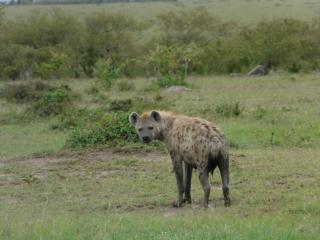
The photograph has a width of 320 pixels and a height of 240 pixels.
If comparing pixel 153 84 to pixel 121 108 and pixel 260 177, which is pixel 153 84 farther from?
pixel 260 177

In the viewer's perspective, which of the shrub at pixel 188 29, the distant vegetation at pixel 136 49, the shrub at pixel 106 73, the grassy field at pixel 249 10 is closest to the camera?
the shrub at pixel 106 73

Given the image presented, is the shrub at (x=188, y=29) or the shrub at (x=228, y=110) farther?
the shrub at (x=188, y=29)

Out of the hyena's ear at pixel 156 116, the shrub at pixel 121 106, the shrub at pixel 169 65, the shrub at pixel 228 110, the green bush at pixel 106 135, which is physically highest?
the hyena's ear at pixel 156 116

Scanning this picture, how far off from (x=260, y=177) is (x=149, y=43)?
2686 cm

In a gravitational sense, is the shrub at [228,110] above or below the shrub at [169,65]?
above

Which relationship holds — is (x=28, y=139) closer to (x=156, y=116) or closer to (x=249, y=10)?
(x=156, y=116)

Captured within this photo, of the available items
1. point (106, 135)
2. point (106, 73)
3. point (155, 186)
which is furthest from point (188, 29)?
point (155, 186)

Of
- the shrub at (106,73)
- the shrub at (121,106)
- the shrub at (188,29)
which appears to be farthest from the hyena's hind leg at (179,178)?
the shrub at (188,29)

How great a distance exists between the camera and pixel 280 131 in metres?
13.9

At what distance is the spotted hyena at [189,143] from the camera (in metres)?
8.08

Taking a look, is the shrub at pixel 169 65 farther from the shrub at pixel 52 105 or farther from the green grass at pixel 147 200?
the green grass at pixel 147 200

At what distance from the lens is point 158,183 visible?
990 centimetres

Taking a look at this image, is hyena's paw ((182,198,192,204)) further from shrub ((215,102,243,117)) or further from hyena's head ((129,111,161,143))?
shrub ((215,102,243,117))

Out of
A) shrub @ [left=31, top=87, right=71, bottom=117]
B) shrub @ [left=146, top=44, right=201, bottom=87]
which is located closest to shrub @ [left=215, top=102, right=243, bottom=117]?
shrub @ [left=31, top=87, right=71, bottom=117]
